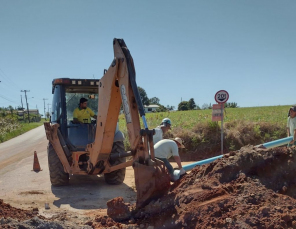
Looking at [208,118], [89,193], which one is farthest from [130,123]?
[208,118]

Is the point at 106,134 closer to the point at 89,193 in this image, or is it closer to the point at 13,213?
the point at 89,193

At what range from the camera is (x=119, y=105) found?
221 inches

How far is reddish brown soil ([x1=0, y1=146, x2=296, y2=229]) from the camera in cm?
358

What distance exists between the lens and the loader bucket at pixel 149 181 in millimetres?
4418

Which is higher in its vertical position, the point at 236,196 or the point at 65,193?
the point at 236,196

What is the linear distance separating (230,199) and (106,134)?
2.84 m

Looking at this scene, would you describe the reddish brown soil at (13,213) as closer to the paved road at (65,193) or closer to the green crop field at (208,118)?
the paved road at (65,193)

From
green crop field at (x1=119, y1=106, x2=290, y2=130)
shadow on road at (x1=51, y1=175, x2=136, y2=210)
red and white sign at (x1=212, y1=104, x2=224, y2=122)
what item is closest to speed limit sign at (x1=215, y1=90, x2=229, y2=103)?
red and white sign at (x1=212, y1=104, x2=224, y2=122)

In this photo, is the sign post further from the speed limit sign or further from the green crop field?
the green crop field

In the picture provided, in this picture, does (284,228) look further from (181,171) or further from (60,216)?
(60,216)

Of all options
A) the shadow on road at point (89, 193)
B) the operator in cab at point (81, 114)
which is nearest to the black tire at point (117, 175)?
the shadow on road at point (89, 193)

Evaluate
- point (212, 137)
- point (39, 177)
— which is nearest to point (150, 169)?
point (39, 177)

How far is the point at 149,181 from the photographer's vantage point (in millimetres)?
4465

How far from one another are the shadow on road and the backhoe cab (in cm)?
29
